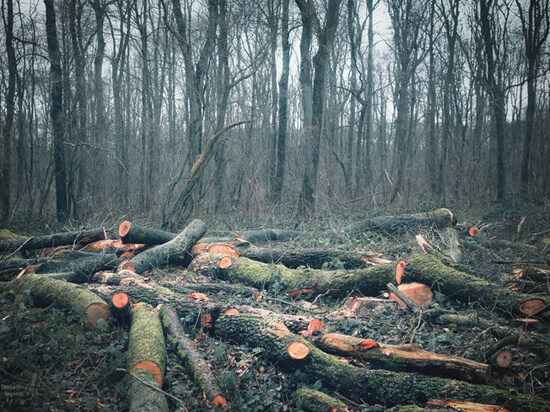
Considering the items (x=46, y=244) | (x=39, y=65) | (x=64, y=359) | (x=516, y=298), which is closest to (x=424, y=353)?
(x=516, y=298)

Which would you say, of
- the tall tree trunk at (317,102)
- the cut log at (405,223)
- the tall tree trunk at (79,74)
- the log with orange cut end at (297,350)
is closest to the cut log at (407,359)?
the log with orange cut end at (297,350)

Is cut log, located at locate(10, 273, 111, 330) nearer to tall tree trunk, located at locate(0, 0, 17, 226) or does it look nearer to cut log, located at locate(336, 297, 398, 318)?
cut log, located at locate(336, 297, 398, 318)

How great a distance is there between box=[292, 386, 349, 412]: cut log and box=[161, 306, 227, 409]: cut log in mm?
665

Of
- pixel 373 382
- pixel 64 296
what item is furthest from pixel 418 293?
pixel 64 296

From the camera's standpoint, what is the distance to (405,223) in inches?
319

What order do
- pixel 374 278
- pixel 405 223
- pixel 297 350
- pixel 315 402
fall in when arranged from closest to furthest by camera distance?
1. pixel 315 402
2. pixel 297 350
3. pixel 374 278
4. pixel 405 223

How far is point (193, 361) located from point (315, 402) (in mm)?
1249

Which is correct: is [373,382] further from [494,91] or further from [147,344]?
[494,91]

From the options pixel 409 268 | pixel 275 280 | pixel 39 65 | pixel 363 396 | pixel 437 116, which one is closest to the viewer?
pixel 363 396

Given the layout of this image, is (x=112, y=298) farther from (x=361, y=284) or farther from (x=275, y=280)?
(x=361, y=284)

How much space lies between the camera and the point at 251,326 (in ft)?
12.2

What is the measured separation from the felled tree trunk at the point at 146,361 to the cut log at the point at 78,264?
2002 millimetres

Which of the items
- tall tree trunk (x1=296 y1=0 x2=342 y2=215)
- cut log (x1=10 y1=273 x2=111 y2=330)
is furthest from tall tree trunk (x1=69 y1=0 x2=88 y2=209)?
cut log (x1=10 y1=273 x2=111 y2=330)

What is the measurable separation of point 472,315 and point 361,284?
1402 millimetres
